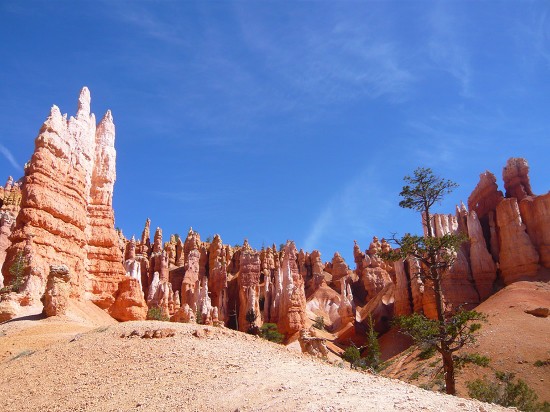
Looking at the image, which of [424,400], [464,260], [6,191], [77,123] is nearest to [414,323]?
[424,400]

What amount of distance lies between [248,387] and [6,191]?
250 ft

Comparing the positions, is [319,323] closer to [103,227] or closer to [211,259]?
[211,259]

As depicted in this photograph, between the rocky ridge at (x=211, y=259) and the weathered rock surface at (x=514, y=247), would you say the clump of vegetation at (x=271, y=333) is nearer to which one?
the rocky ridge at (x=211, y=259)

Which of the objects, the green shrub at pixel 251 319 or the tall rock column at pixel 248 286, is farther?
the tall rock column at pixel 248 286

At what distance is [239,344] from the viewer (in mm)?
15836

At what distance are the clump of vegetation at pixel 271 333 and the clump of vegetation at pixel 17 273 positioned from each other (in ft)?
88.1

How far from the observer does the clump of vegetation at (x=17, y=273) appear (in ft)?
91.9

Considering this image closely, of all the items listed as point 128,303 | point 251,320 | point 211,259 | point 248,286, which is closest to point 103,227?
point 128,303

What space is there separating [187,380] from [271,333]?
41.5m

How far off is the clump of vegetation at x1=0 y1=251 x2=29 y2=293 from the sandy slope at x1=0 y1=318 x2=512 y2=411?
10.6m

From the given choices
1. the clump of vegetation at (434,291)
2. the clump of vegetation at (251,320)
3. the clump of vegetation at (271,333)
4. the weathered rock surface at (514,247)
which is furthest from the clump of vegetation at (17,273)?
the weathered rock surface at (514,247)

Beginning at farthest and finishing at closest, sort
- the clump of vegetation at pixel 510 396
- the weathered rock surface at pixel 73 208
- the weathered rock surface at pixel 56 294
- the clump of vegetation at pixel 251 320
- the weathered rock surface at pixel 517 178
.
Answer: the clump of vegetation at pixel 251 320
the weathered rock surface at pixel 517 178
the weathered rock surface at pixel 73 208
the clump of vegetation at pixel 510 396
the weathered rock surface at pixel 56 294

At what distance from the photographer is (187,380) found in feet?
41.1

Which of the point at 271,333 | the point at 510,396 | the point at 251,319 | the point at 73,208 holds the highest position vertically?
the point at 73,208
